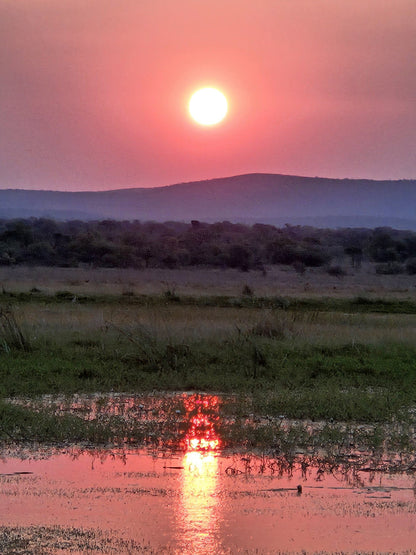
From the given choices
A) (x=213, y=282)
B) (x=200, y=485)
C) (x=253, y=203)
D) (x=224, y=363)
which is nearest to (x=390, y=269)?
(x=213, y=282)

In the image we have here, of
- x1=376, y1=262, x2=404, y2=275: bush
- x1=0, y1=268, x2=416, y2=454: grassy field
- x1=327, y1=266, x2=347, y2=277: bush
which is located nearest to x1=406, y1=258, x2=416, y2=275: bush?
x1=376, y1=262, x2=404, y2=275: bush

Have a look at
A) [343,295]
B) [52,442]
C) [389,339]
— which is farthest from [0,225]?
[52,442]

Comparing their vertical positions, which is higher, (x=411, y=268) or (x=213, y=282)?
(x=411, y=268)

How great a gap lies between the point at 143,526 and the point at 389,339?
1219 cm

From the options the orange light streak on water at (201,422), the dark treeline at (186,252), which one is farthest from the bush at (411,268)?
the orange light streak on water at (201,422)

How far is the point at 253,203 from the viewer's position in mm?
175750

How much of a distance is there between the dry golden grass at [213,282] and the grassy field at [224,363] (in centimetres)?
870

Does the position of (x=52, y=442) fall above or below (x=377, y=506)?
above

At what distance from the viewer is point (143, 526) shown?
23.9ft

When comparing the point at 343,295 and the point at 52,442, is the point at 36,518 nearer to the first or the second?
the point at 52,442

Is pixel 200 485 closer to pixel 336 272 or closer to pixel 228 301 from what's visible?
pixel 228 301

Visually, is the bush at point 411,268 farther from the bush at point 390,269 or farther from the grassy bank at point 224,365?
the grassy bank at point 224,365

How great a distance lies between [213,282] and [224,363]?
2565 cm

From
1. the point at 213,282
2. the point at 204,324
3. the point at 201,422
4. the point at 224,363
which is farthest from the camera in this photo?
the point at 213,282
